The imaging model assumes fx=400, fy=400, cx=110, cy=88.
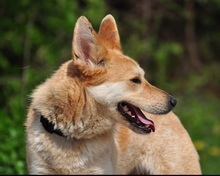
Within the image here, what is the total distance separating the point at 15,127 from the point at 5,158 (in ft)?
2.07

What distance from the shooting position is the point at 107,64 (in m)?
3.93

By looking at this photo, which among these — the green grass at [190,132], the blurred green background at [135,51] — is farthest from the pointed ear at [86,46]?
the green grass at [190,132]

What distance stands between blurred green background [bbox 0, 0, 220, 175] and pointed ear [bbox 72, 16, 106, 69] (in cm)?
92

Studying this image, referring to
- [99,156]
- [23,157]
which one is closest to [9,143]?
[23,157]

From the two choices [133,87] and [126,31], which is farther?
[126,31]

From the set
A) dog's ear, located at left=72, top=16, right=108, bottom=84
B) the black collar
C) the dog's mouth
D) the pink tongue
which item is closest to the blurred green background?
the black collar

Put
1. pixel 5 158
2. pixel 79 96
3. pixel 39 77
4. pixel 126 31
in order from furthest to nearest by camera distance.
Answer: pixel 126 31
pixel 39 77
pixel 5 158
pixel 79 96

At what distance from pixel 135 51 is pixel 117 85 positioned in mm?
4969

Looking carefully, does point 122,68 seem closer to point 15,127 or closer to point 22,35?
point 15,127

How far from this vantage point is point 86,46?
12.6 ft

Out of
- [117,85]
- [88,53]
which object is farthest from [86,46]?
[117,85]

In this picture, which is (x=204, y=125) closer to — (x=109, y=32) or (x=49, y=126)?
(x=109, y=32)

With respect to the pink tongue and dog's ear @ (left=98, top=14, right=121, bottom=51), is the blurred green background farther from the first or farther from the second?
the pink tongue

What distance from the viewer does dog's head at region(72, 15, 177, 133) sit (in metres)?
3.80
